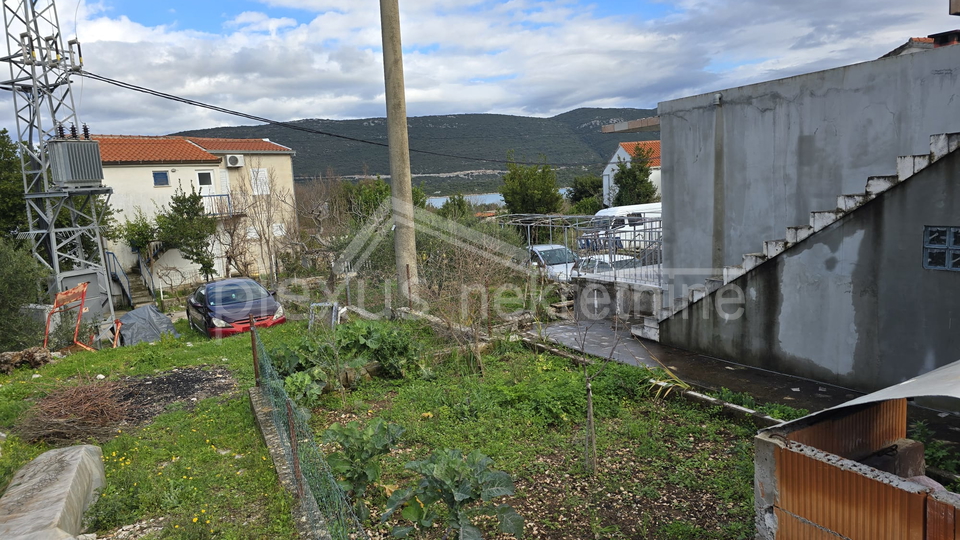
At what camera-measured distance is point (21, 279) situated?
37.7 ft

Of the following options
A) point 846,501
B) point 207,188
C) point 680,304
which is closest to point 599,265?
point 680,304

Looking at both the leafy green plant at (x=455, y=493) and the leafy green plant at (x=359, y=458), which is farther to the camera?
the leafy green plant at (x=359, y=458)

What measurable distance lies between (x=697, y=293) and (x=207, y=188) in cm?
2642

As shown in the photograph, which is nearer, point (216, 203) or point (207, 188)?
point (216, 203)

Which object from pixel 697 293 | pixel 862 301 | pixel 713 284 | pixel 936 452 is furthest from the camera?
pixel 697 293

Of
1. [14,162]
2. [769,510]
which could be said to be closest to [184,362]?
[769,510]

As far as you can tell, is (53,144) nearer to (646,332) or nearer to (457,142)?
(646,332)

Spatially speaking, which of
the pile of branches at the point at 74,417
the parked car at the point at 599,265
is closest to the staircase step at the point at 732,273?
the parked car at the point at 599,265

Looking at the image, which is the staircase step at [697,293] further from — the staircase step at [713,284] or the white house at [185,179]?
the white house at [185,179]

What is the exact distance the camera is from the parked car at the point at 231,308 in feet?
41.2

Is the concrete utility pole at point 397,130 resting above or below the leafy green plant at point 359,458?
above

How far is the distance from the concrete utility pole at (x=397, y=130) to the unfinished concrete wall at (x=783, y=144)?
16.7 feet

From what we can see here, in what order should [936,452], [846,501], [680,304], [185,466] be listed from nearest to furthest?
1. [846,501]
2. [936,452]
3. [185,466]
4. [680,304]

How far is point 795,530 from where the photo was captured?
3506 mm
